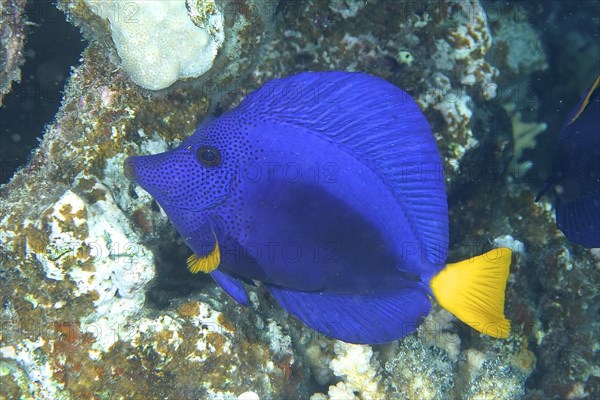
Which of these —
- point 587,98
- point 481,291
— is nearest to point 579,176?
point 587,98

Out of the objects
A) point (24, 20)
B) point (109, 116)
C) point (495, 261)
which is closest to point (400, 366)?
point (495, 261)

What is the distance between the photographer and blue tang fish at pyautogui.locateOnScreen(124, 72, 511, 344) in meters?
1.97

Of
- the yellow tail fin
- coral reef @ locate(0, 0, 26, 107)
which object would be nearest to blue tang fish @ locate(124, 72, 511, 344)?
the yellow tail fin

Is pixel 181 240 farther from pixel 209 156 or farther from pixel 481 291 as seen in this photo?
pixel 481 291

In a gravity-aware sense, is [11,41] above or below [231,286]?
above

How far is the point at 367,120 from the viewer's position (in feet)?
6.51

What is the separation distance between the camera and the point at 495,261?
6.40 ft

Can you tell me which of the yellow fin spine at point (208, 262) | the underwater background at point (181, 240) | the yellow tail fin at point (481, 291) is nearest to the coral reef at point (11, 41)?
the underwater background at point (181, 240)

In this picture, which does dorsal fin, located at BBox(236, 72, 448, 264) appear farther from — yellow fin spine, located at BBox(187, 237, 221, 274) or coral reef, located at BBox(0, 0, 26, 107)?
coral reef, located at BBox(0, 0, 26, 107)

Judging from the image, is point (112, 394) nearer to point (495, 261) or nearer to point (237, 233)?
point (237, 233)

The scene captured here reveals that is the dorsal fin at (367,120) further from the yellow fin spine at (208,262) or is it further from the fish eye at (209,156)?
the yellow fin spine at (208,262)

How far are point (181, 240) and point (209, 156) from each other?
3.46 feet

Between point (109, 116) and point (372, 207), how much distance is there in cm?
164

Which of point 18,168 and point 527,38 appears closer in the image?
point 18,168
